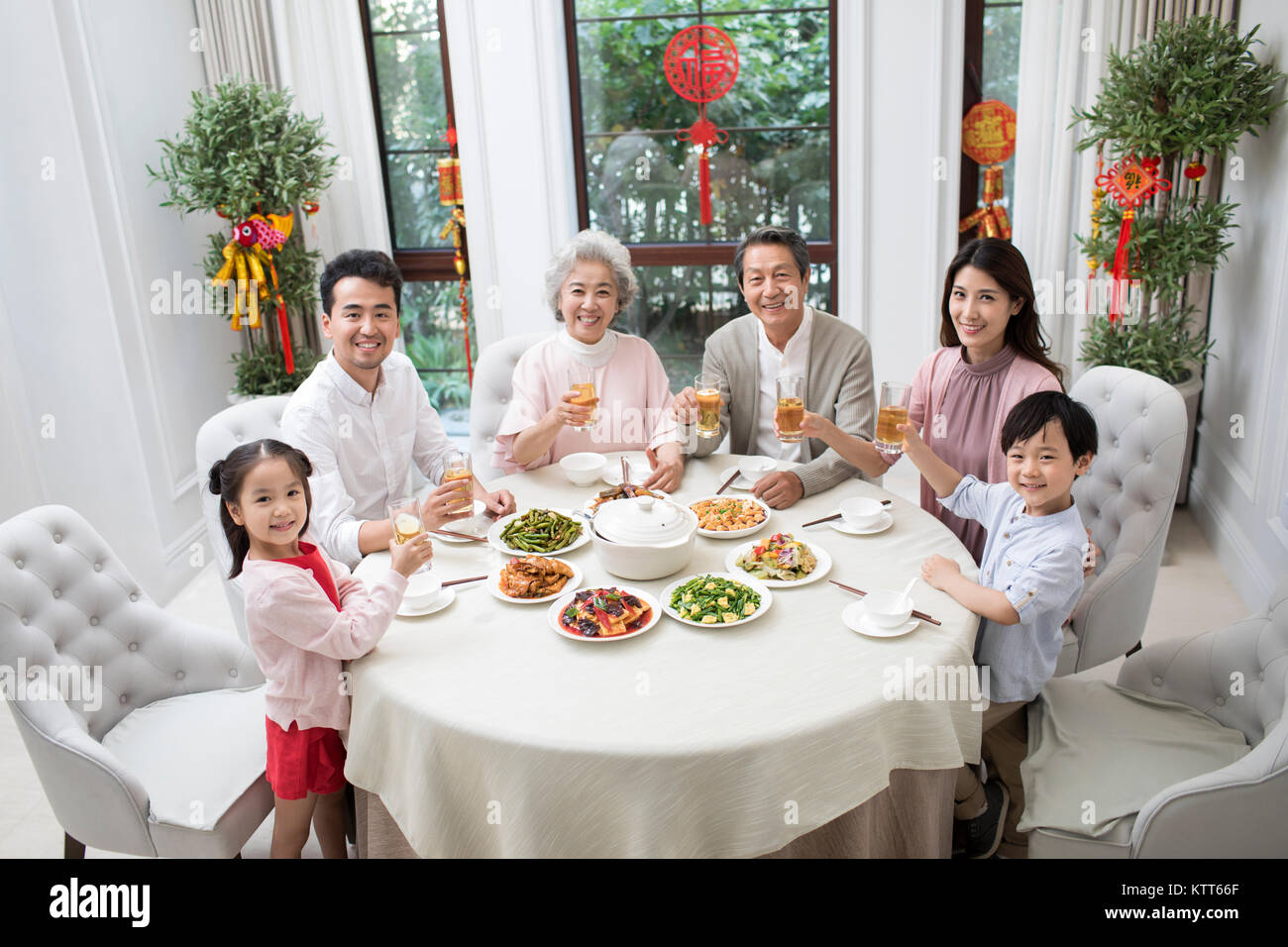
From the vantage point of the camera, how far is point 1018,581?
1.98 metres

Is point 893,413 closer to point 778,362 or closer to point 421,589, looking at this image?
point 778,362

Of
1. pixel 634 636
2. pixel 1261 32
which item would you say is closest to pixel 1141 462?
pixel 634 636

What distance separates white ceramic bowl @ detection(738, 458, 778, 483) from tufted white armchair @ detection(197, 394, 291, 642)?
1.26m

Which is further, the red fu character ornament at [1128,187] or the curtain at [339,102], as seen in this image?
the curtain at [339,102]

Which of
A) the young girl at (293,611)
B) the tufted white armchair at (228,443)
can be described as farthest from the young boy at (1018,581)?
the tufted white armchair at (228,443)

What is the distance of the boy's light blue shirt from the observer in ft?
6.47

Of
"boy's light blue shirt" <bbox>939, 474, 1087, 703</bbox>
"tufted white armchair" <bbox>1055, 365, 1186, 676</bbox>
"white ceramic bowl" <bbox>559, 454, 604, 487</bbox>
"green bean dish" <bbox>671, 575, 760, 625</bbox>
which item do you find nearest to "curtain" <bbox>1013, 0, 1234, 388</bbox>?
"tufted white armchair" <bbox>1055, 365, 1186, 676</bbox>

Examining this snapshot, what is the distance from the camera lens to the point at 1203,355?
4.00 m

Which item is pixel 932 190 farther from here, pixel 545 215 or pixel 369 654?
pixel 369 654

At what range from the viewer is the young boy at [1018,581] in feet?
6.48

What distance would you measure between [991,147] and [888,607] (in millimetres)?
2989

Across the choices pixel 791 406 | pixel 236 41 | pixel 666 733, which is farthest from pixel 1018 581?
pixel 236 41

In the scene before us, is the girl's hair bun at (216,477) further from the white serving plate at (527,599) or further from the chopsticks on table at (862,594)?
the chopsticks on table at (862,594)

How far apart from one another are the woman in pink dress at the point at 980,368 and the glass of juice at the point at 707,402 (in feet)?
0.80
